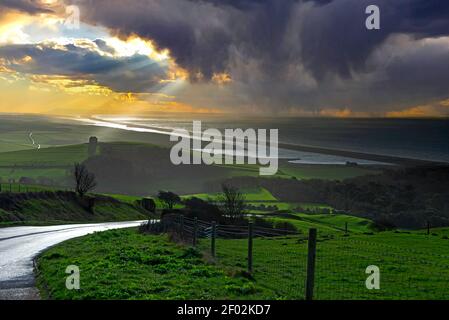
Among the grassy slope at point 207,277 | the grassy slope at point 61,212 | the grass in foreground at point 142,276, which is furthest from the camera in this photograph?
the grassy slope at point 61,212

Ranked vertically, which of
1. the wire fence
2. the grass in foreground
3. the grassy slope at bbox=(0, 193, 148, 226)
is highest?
the grass in foreground

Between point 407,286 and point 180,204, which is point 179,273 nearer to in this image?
point 407,286

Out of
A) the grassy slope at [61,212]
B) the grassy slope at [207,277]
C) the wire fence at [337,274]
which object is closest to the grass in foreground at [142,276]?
the grassy slope at [207,277]

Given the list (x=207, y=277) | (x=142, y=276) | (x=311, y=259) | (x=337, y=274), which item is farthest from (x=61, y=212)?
(x=311, y=259)

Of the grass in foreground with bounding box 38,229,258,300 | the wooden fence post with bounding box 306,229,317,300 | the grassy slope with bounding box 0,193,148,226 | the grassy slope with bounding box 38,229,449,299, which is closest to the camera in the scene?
the wooden fence post with bounding box 306,229,317,300

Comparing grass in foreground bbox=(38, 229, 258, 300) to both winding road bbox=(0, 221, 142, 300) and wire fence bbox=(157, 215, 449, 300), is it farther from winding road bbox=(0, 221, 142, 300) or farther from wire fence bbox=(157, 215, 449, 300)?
wire fence bbox=(157, 215, 449, 300)

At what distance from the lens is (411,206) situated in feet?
538

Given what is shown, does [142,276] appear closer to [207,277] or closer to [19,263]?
[207,277]

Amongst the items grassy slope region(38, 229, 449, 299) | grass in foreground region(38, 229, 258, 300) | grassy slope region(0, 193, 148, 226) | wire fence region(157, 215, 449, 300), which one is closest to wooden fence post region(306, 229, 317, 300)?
wire fence region(157, 215, 449, 300)

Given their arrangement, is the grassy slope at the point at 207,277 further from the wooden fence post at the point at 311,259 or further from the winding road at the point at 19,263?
the wooden fence post at the point at 311,259

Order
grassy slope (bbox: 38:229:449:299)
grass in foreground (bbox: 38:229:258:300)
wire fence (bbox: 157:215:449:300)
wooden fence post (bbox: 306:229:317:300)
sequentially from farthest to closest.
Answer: wire fence (bbox: 157:215:449:300), grassy slope (bbox: 38:229:449:299), grass in foreground (bbox: 38:229:258:300), wooden fence post (bbox: 306:229:317:300)
